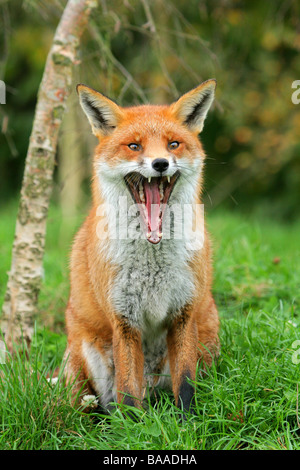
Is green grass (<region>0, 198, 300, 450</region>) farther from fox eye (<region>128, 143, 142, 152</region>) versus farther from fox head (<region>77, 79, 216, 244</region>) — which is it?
fox eye (<region>128, 143, 142, 152</region>)

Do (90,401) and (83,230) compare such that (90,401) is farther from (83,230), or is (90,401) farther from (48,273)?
(48,273)

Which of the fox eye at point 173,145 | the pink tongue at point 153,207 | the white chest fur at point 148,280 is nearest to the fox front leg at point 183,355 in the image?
the white chest fur at point 148,280

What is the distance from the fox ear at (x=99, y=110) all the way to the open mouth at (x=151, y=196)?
49 centimetres

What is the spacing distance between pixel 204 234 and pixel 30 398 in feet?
5.40

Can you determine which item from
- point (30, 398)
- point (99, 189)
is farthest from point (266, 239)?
point (30, 398)

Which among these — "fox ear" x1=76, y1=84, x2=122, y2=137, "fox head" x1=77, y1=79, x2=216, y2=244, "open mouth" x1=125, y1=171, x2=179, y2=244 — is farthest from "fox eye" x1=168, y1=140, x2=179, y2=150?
"fox ear" x1=76, y1=84, x2=122, y2=137

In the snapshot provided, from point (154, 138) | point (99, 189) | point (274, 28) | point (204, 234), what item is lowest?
point (204, 234)

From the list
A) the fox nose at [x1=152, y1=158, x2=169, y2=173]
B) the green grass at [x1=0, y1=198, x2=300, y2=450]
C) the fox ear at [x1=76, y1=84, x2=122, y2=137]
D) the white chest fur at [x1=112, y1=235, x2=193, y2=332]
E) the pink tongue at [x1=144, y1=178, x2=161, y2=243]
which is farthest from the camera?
the fox ear at [x1=76, y1=84, x2=122, y2=137]

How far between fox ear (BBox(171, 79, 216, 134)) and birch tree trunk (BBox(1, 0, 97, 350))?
1.36m

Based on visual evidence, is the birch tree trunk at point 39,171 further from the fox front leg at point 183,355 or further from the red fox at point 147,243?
the fox front leg at point 183,355

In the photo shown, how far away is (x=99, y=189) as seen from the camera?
377cm

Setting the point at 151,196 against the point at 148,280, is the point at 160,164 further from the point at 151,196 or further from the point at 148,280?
the point at 148,280

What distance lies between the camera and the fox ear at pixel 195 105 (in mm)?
3762

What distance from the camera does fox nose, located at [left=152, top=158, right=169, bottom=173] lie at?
131 inches
